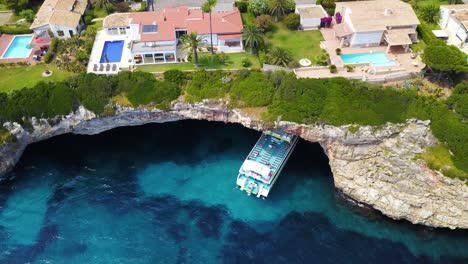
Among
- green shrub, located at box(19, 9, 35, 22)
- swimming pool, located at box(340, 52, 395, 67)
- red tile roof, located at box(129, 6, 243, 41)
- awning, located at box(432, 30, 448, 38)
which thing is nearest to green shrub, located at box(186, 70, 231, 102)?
red tile roof, located at box(129, 6, 243, 41)

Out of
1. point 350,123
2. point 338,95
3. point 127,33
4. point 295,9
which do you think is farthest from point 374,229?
point 127,33

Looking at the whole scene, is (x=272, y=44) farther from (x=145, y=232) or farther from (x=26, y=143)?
(x=26, y=143)

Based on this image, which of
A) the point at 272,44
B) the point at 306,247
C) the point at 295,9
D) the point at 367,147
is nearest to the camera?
the point at 306,247

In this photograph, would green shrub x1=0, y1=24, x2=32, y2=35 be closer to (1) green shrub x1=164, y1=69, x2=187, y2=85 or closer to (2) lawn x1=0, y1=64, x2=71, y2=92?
(2) lawn x1=0, y1=64, x2=71, y2=92

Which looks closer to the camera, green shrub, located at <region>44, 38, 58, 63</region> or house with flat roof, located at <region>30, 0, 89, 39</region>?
green shrub, located at <region>44, 38, 58, 63</region>

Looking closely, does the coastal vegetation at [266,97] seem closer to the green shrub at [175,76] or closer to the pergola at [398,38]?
the green shrub at [175,76]

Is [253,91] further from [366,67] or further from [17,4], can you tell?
[17,4]

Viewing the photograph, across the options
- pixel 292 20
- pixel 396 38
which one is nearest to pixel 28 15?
pixel 292 20
